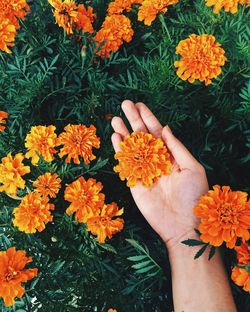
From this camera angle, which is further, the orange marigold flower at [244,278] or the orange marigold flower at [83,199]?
the orange marigold flower at [83,199]

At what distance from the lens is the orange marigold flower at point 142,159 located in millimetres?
914

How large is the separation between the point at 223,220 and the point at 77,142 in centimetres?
47

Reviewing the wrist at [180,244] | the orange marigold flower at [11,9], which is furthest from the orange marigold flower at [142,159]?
the orange marigold flower at [11,9]

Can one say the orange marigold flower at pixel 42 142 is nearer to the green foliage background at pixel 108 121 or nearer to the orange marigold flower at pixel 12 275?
the green foliage background at pixel 108 121

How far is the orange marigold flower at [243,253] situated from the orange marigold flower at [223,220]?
0.11ft

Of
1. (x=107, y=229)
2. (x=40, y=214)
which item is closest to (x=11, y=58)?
(x=40, y=214)

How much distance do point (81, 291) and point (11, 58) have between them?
3.06 ft

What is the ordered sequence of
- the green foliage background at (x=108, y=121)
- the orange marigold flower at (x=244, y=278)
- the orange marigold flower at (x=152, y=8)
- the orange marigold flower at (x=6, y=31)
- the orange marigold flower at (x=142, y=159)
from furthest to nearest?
the orange marigold flower at (x=152, y=8) < the orange marigold flower at (x=6, y=31) < the green foliage background at (x=108, y=121) < the orange marigold flower at (x=142, y=159) < the orange marigold flower at (x=244, y=278)

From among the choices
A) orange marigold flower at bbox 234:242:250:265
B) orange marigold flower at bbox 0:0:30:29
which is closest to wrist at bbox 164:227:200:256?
orange marigold flower at bbox 234:242:250:265

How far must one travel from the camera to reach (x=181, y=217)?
37.5 inches

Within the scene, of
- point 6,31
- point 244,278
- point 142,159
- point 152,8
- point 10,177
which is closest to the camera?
point 244,278

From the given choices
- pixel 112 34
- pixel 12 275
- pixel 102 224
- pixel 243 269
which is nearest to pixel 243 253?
pixel 243 269

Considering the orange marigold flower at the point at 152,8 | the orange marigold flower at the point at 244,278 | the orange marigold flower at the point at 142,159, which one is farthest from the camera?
the orange marigold flower at the point at 152,8

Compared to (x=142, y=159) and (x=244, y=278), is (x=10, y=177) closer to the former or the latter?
(x=142, y=159)
